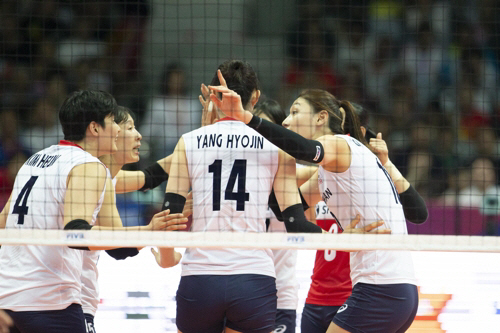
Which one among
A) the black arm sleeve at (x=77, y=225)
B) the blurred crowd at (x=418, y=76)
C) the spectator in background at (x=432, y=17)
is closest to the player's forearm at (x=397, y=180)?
the black arm sleeve at (x=77, y=225)

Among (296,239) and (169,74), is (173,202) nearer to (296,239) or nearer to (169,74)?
(296,239)

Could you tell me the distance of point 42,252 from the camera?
3.86 metres

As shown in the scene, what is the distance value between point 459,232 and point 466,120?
297 centimetres

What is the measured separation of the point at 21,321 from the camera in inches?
146

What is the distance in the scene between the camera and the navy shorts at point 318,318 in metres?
4.67

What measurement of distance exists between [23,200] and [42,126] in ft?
14.6

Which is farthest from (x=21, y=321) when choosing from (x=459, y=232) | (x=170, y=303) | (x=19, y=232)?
(x=459, y=232)

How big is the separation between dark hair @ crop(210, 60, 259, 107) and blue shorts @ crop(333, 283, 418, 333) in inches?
54.0

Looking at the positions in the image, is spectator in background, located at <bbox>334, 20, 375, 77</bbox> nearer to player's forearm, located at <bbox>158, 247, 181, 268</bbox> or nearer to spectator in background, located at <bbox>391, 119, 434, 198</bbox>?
spectator in background, located at <bbox>391, 119, 434, 198</bbox>

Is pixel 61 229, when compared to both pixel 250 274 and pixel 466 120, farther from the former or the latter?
pixel 466 120

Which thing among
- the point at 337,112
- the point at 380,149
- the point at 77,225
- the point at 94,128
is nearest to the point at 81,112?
the point at 94,128

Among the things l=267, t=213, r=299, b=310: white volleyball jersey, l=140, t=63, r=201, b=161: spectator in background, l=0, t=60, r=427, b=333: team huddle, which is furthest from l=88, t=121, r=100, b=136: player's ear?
l=140, t=63, r=201, b=161: spectator in background

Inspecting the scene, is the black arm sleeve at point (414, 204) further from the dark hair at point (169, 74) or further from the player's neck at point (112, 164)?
the dark hair at point (169, 74)

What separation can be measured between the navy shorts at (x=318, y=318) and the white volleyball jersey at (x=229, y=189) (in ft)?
2.88
